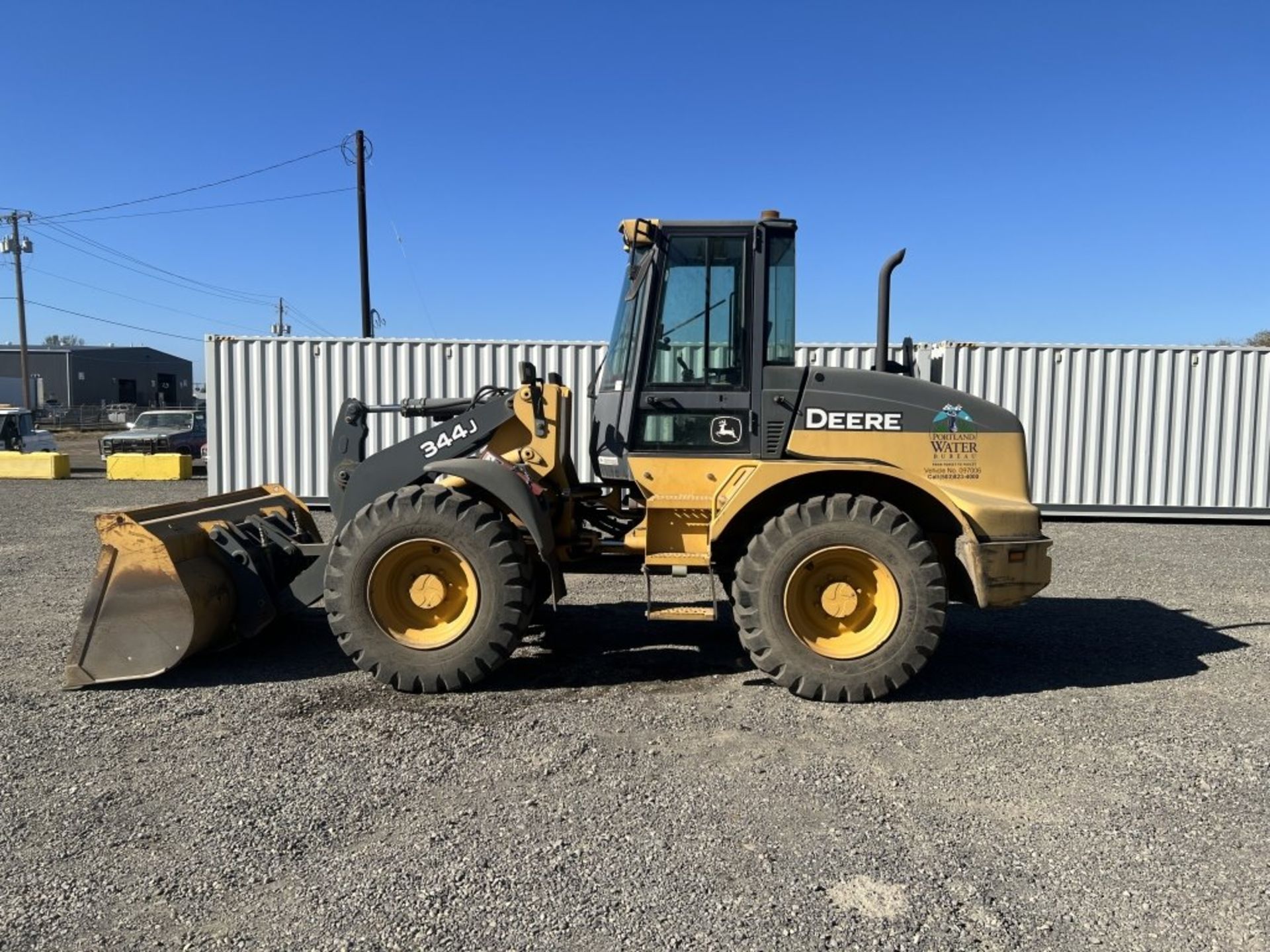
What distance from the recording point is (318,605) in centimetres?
702

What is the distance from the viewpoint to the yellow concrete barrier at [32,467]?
17578 mm

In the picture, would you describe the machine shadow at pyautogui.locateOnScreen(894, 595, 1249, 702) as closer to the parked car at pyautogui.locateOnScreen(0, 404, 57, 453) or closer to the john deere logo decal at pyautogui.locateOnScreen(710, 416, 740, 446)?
the john deere logo decal at pyautogui.locateOnScreen(710, 416, 740, 446)

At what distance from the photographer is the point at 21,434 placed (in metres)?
20.1

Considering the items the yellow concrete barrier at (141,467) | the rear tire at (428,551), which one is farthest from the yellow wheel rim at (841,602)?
the yellow concrete barrier at (141,467)

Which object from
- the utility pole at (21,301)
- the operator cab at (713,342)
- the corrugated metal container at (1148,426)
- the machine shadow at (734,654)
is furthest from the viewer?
the utility pole at (21,301)

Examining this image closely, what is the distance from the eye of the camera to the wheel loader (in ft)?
15.4

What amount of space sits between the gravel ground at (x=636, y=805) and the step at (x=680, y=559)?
765 millimetres

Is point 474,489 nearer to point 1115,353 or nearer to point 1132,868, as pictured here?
point 1132,868

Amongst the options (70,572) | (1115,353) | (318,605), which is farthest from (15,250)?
(1115,353)

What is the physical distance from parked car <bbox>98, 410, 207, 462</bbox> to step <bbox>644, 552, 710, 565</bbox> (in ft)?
59.6

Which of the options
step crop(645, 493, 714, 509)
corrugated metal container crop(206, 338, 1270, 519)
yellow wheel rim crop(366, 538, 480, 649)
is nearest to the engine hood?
step crop(645, 493, 714, 509)

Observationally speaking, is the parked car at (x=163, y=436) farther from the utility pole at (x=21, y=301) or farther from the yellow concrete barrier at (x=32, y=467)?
the utility pole at (x=21, y=301)

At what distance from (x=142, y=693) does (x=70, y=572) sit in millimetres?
4504

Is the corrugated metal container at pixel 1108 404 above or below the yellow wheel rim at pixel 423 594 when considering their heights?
above
